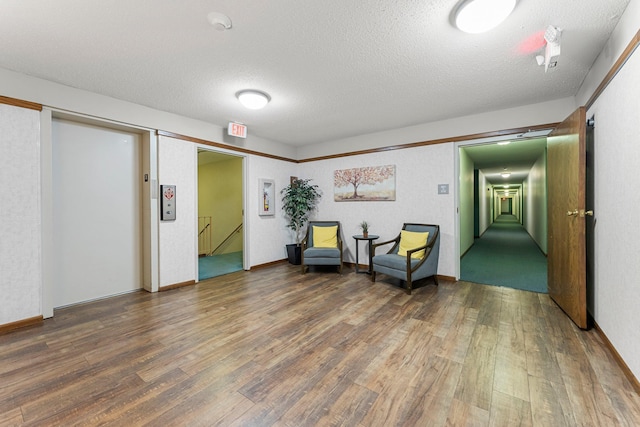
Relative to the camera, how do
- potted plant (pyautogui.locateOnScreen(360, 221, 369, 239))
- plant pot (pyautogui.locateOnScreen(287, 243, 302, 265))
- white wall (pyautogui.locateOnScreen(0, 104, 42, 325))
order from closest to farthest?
white wall (pyautogui.locateOnScreen(0, 104, 42, 325))
potted plant (pyautogui.locateOnScreen(360, 221, 369, 239))
plant pot (pyautogui.locateOnScreen(287, 243, 302, 265))

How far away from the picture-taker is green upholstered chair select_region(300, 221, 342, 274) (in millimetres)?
4629

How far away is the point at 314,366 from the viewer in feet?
6.39

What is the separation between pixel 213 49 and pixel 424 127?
3.43 metres

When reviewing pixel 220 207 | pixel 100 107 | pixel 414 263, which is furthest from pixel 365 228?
pixel 220 207

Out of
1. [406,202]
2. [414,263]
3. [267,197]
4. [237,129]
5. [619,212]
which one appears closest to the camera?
[619,212]

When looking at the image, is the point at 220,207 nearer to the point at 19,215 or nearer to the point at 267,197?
the point at 267,197

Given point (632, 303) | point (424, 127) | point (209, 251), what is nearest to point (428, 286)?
point (632, 303)

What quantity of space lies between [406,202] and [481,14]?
3067 millimetres

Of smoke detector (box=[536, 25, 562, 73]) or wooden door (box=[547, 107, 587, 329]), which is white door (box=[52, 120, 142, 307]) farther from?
wooden door (box=[547, 107, 587, 329])

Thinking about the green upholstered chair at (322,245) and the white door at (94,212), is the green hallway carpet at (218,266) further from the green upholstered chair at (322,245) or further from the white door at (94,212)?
the green upholstered chair at (322,245)

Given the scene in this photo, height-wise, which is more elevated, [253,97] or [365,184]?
[253,97]

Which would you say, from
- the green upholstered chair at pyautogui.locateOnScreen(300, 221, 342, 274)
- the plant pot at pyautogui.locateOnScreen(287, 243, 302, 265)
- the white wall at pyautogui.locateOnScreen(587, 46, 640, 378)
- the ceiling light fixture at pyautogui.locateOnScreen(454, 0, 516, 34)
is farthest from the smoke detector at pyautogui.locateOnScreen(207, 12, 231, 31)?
the plant pot at pyautogui.locateOnScreen(287, 243, 302, 265)

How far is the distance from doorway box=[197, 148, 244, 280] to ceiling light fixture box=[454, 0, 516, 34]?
578 centimetres

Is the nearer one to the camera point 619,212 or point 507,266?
point 619,212
